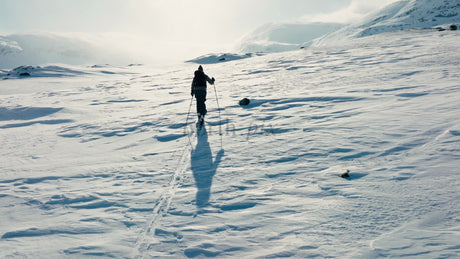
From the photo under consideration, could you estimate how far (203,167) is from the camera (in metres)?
6.02

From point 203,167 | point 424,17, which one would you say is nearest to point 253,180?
point 203,167

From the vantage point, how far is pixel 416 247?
10.2ft

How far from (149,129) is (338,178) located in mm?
6620

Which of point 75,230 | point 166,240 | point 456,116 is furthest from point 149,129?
point 456,116

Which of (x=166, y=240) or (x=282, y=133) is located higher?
(x=282, y=133)

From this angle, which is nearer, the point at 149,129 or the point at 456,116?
the point at 456,116

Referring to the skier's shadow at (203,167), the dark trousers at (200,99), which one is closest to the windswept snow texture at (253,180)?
the skier's shadow at (203,167)

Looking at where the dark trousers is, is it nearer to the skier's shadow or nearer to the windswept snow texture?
the windswept snow texture

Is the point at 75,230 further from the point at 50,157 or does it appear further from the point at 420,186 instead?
the point at 420,186

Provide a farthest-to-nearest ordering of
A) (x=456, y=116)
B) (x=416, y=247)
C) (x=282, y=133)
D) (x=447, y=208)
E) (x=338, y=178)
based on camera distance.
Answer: (x=282, y=133)
(x=456, y=116)
(x=338, y=178)
(x=447, y=208)
(x=416, y=247)

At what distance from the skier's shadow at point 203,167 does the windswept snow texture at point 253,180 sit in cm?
4

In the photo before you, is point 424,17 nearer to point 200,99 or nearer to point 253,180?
point 200,99

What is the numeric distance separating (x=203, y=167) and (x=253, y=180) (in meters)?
1.35

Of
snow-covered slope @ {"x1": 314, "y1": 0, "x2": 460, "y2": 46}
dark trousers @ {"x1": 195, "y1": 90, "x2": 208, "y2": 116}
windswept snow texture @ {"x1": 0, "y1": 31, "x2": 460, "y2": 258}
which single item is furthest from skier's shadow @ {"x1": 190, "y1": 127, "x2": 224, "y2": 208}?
snow-covered slope @ {"x1": 314, "y1": 0, "x2": 460, "y2": 46}
